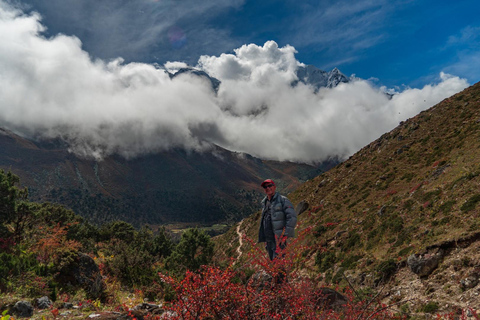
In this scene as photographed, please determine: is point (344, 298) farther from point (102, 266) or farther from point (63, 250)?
point (102, 266)

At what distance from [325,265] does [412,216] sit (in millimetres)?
7941

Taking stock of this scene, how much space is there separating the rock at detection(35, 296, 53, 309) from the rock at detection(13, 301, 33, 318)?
0.69 metres

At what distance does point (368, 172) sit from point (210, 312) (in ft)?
127

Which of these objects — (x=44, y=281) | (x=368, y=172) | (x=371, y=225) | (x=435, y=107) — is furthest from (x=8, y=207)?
(x=435, y=107)

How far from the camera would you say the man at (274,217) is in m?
8.01

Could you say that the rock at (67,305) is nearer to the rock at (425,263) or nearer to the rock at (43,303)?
the rock at (43,303)

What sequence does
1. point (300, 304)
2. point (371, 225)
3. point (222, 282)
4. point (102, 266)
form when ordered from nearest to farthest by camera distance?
point (222, 282) → point (300, 304) → point (102, 266) → point (371, 225)

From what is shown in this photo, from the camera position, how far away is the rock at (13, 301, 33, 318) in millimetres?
7090

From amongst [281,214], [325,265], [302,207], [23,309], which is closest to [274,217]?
[281,214]

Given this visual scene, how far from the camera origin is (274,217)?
8.44 metres

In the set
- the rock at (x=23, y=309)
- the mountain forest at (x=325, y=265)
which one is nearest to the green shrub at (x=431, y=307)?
the mountain forest at (x=325, y=265)

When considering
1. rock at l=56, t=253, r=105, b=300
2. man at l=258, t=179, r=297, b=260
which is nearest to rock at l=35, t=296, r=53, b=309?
rock at l=56, t=253, r=105, b=300

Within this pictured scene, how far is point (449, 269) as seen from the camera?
10359 mm

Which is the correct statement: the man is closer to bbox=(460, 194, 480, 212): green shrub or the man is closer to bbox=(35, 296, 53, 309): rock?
bbox=(35, 296, 53, 309): rock
